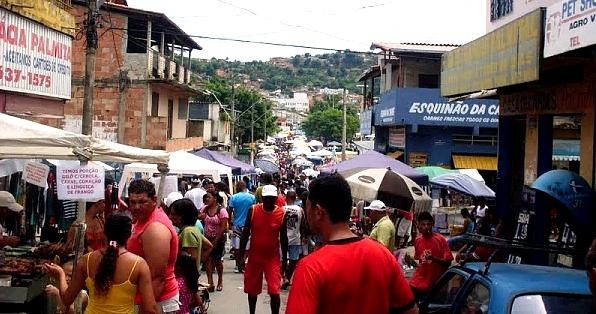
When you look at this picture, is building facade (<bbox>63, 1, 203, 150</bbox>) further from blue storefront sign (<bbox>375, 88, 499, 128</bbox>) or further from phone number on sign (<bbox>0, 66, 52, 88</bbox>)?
phone number on sign (<bbox>0, 66, 52, 88</bbox>)

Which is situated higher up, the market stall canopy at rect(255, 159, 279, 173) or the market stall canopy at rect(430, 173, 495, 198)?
the market stall canopy at rect(430, 173, 495, 198)

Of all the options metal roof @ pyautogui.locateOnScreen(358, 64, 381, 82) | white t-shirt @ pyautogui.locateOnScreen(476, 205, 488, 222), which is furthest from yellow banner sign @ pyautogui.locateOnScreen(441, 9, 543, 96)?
metal roof @ pyautogui.locateOnScreen(358, 64, 381, 82)

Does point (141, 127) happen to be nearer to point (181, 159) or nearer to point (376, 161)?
point (181, 159)

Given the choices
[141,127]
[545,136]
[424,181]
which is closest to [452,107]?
[141,127]

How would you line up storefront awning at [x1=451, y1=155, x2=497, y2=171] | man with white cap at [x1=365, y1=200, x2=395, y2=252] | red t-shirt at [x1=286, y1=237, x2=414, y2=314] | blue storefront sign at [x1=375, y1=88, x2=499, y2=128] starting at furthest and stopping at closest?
1. storefront awning at [x1=451, y1=155, x2=497, y2=171]
2. blue storefront sign at [x1=375, y1=88, x2=499, y2=128]
3. man with white cap at [x1=365, y1=200, x2=395, y2=252]
4. red t-shirt at [x1=286, y1=237, x2=414, y2=314]

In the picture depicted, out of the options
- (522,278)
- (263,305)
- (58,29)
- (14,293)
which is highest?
(58,29)

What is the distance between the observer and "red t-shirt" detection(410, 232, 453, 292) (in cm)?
930

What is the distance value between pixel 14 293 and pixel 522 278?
14.8 feet

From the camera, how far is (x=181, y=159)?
19031mm

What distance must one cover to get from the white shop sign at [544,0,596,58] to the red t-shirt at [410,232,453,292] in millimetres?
2561

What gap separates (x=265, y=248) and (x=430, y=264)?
2.05 m

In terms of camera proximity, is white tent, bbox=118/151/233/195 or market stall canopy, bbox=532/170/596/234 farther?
white tent, bbox=118/151/233/195

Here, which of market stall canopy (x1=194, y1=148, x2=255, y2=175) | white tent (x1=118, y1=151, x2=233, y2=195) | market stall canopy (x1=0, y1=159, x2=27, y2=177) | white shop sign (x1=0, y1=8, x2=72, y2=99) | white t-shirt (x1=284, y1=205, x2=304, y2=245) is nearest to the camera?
market stall canopy (x1=0, y1=159, x2=27, y2=177)

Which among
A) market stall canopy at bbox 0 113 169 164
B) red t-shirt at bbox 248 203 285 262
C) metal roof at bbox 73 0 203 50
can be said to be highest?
metal roof at bbox 73 0 203 50
